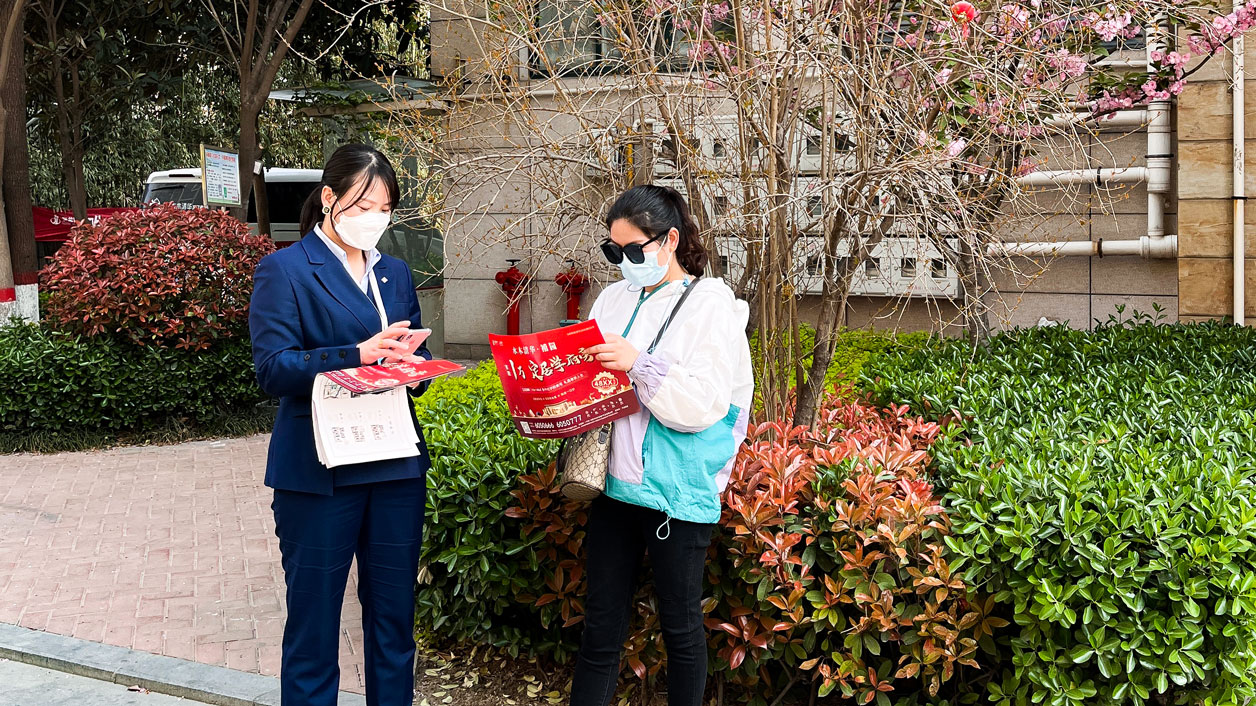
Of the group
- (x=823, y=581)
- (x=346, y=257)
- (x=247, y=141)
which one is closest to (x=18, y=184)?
(x=247, y=141)

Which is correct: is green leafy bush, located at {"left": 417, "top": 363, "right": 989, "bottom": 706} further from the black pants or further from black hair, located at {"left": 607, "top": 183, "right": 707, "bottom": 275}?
black hair, located at {"left": 607, "top": 183, "right": 707, "bottom": 275}

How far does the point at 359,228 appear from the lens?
3.24m

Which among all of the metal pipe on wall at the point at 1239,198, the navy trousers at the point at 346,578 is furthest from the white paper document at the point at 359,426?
the metal pipe on wall at the point at 1239,198

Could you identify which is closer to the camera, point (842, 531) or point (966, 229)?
point (842, 531)

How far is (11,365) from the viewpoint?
8859mm

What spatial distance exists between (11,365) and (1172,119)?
10.1 metres

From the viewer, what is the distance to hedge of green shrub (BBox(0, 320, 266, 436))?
8.93 meters

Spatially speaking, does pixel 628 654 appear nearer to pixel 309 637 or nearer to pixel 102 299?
pixel 309 637

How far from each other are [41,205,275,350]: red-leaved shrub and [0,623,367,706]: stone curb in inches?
185

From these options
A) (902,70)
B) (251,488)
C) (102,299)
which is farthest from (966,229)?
(102,299)

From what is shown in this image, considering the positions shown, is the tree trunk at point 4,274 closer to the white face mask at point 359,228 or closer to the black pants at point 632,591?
the white face mask at point 359,228

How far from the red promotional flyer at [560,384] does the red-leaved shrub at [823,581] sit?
715 millimetres

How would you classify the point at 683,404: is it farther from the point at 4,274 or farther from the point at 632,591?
the point at 4,274

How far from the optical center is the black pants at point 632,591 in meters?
3.14
